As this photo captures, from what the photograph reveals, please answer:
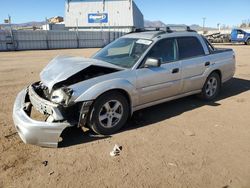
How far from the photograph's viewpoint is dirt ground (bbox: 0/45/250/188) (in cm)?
307

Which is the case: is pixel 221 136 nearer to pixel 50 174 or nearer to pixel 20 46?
pixel 50 174

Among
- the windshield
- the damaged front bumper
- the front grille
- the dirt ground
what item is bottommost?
the dirt ground

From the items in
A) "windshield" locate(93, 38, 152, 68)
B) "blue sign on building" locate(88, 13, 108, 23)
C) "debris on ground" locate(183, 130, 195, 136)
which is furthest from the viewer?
"blue sign on building" locate(88, 13, 108, 23)

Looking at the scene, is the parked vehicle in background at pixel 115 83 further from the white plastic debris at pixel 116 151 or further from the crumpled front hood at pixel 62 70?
the white plastic debris at pixel 116 151

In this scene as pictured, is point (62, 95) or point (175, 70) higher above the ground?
point (175, 70)

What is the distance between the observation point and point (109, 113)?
419 centimetres

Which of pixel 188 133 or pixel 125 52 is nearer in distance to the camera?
pixel 188 133

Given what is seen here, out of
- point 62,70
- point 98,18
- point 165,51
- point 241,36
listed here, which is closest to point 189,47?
point 165,51

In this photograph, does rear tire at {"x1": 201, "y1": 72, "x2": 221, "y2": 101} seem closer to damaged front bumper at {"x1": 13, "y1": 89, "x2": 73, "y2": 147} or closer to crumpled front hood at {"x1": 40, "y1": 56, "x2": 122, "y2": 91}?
crumpled front hood at {"x1": 40, "y1": 56, "x2": 122, "y2": 91}

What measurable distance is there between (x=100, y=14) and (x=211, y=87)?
37.0m

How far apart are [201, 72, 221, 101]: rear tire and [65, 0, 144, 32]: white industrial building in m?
34.2

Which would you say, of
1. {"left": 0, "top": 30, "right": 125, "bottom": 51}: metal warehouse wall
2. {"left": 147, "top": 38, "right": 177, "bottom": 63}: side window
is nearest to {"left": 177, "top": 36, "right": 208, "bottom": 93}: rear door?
{"left": 147, "top": 38, "right": 177, "bottom": 63}: side window

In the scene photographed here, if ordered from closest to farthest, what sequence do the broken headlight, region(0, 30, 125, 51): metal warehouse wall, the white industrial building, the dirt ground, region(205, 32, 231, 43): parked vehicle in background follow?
the dirt ground, the broken headlight, region(0, 30, 125, 51): metal warehouse wall, region(205, 32, 231, 43): parked vehicle in background, the white industrial building

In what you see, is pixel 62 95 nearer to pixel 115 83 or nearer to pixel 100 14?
pixel 115 83
